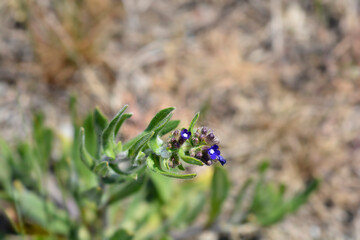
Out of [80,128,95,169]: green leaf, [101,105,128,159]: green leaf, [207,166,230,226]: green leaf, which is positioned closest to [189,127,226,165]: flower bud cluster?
[101,105,128,159]: green leaf

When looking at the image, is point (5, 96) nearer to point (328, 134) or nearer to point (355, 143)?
point (328, 134)

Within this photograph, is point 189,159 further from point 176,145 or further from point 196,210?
point 196,210

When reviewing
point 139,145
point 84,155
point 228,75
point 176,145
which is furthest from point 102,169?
point 228,75

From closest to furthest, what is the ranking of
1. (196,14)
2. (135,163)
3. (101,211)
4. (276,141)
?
(135,163)
(101,211)
(276,141)
(196,14)

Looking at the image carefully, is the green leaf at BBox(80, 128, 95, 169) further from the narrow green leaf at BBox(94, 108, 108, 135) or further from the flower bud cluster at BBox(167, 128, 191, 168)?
the flower bud cluster at BBox(167, 128, 191, 168)

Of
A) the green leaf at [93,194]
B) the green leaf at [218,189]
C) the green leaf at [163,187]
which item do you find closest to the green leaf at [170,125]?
the green leaf at [93,194]

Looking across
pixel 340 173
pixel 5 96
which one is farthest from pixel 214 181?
pixel 5 96
